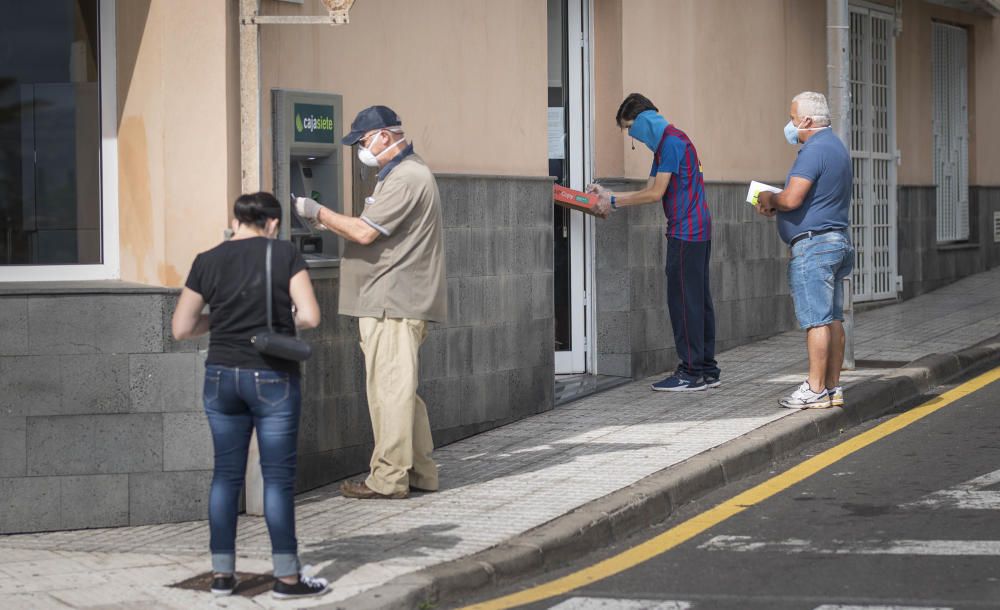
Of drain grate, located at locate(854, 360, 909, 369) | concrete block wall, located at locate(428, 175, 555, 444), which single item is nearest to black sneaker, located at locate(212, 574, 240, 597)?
concrete block wall, located at locate(428, 175, 555, 444)

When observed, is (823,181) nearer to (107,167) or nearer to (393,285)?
(393,285)

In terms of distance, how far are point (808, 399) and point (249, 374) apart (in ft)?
16.4

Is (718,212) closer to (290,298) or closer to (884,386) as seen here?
(884,386)

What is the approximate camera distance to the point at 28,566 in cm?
682

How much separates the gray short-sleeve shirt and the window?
4.46 feet

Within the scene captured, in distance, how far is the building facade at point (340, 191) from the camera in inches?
298

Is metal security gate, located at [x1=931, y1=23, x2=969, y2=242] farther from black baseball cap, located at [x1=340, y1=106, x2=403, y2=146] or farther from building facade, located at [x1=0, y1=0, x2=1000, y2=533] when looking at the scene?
black baseball cap, located at [x1=340, y1=106, x2=403, y2=146]

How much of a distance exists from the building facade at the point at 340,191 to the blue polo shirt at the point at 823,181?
1763 millimetres

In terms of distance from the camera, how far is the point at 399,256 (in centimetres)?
772

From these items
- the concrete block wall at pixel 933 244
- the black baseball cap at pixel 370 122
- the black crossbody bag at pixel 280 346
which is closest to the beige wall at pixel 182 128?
the black baseball cap at pixel 370 122

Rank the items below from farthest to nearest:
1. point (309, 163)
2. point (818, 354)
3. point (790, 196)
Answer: point (818, 354) < point (790, 196) < point (309, 163)

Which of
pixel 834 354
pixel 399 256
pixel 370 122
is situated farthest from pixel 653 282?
pixel 370 122

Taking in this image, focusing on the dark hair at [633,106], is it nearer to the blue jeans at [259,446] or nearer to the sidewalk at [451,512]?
the sidewalk at [451,512]

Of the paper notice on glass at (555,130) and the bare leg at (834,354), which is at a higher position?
the paper notice on glass at (555,130)
